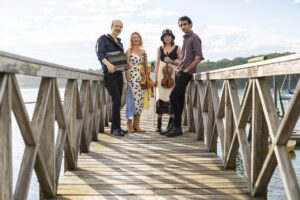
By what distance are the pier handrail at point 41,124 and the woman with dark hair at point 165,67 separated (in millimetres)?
1744

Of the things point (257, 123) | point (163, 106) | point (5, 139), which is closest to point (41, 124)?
point (5, 139)

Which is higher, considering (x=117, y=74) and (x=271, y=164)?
(x=117, y=74)

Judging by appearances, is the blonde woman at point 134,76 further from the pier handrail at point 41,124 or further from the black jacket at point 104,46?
the pier handrail at point 41,124

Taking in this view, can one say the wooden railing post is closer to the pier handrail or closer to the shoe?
the pier handrail

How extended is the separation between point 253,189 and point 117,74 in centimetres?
339

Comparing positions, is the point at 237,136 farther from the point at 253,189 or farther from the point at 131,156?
the point at 131,156

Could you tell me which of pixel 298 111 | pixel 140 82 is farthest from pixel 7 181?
pixel 140 82

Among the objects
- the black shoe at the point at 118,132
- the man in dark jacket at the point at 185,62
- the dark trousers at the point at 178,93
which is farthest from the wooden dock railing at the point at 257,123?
the black shoe at the point at 118,132

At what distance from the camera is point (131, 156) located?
16.2 ft

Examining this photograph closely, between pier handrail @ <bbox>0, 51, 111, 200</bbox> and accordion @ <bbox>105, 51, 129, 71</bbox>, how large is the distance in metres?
0.82

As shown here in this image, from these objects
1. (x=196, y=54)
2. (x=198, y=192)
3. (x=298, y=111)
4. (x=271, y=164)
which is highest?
(x=196, y=54)

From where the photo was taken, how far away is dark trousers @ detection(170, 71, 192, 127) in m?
6.17

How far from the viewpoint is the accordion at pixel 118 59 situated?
A: 593cm

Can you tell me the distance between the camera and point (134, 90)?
262 inches
